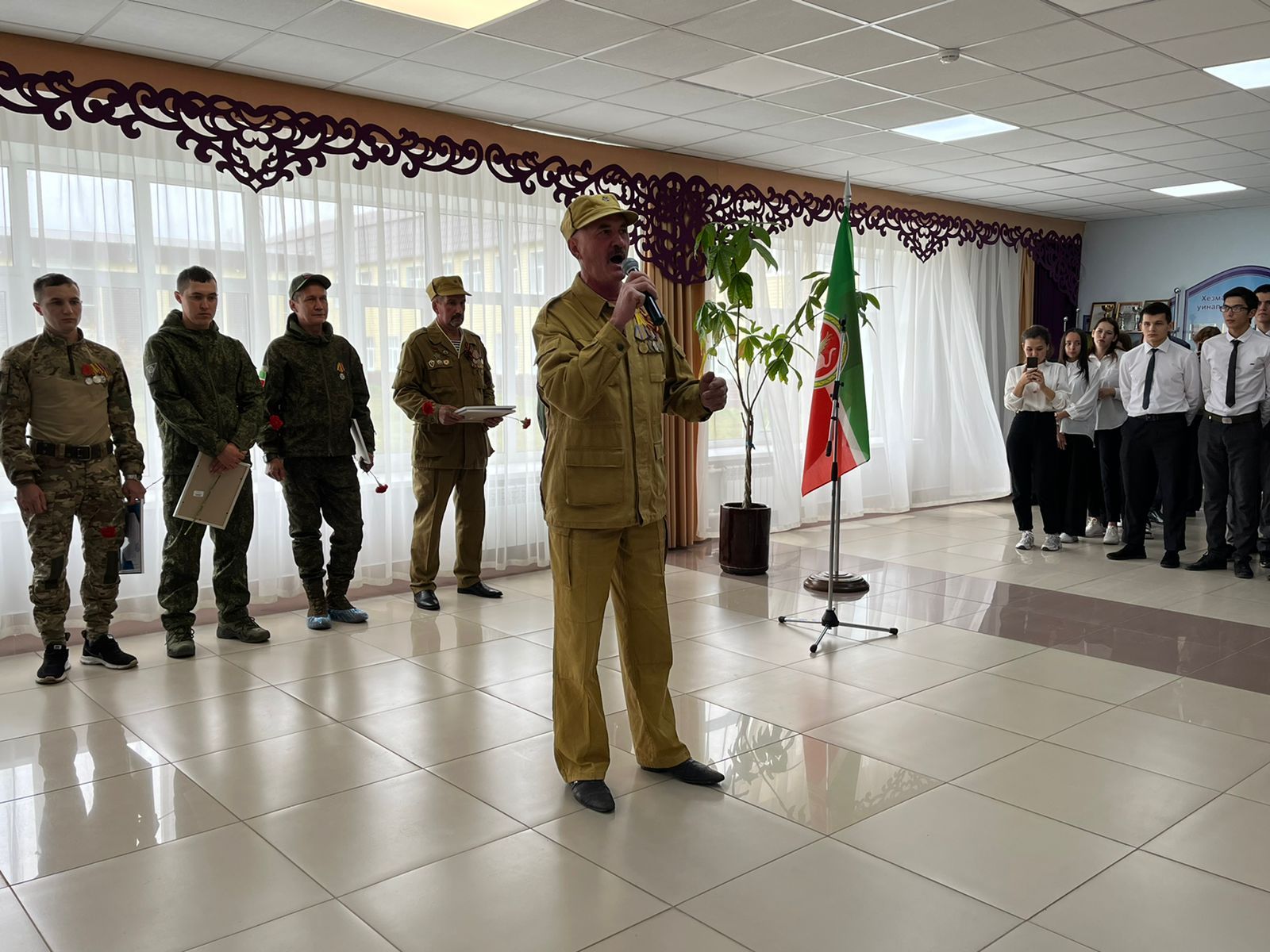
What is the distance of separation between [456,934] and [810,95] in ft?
15.9

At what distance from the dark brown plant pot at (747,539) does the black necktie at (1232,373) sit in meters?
2.89

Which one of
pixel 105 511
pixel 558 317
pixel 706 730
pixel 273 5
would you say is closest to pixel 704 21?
pixel 273 5

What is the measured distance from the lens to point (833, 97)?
228 inches

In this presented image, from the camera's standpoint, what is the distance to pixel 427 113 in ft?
19.7

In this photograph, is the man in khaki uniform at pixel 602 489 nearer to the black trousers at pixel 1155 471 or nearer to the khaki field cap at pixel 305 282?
the khaki field cap at pixel 305 282

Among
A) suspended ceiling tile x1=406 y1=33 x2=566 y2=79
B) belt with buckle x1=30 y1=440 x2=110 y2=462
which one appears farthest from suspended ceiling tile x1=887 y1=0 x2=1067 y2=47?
belt with buckle x1=30 y1=440 x2=110 y2=462

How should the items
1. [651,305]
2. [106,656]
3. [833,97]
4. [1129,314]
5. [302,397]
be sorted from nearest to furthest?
[651,305] → [106,656] → [302,397] → [833,97] → [1129,314]

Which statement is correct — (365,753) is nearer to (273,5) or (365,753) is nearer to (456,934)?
(456,934)

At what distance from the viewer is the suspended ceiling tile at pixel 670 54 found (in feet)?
15.7

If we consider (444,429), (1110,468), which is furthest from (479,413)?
(1110,468)

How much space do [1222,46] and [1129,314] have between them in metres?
6.03

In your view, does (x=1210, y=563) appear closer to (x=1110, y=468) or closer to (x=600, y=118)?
→ (x=1110, y=468)

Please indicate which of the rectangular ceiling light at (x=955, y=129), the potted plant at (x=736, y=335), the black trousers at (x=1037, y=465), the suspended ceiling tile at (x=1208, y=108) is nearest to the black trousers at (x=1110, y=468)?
the black trousers at (x=1037, y=465)

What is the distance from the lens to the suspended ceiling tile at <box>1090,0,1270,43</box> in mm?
4363
